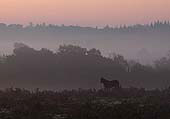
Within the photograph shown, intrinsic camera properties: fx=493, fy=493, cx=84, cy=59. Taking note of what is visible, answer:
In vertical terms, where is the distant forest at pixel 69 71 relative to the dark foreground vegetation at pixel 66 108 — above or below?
above

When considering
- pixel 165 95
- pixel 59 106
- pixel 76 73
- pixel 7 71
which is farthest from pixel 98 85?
pixel 59 106

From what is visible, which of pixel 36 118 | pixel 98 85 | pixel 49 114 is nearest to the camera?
pixel 36 118

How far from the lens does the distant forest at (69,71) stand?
79125 millimetres

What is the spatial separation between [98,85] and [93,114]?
4952 centimetres

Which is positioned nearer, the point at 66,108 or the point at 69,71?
the point at 66,108

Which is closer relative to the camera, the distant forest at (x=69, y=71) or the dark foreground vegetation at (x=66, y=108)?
the dark foreground vegetation at (x=66, y=108)

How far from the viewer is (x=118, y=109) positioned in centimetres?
3108

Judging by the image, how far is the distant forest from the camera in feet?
260

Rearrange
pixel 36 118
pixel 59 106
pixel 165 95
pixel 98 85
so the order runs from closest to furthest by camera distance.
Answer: pixel 36 118 → pixel 59 106 → pixel 165 95 → pixel 98 85

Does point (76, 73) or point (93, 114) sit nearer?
point (93, 114)

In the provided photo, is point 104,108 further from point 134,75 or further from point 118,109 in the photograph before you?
point 134,75

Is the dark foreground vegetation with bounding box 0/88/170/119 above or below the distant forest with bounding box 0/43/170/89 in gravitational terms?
below

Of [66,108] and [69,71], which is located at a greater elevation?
[69,71]

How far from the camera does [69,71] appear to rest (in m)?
84.6
